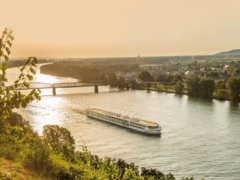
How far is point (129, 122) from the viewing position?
1435cm

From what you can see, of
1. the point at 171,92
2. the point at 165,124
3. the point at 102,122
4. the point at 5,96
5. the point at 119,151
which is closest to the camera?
the point at 5,96

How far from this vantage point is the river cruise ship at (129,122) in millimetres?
12914

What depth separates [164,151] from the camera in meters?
10.5

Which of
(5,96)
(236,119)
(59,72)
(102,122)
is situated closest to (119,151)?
(102,122)

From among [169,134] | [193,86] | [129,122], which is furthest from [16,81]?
[193,86]

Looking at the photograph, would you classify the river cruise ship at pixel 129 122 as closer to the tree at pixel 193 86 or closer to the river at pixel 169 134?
the river at pixel 169 134

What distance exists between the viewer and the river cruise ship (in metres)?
12.9

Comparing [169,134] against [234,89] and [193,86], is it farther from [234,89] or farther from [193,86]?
[193,86]

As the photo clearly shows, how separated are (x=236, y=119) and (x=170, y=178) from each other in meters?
9.83

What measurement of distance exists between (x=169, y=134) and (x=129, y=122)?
2177mm

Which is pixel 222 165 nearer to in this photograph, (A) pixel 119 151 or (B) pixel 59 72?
(A) pixel 119 151

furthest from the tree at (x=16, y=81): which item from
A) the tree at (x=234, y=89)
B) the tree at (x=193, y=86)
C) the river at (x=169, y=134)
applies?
the tree at (x=193, y=86)

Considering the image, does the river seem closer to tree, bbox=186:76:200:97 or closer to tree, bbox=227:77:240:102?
tree, bbox=227:77:240:102

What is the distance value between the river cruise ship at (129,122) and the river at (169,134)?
0.92ft
